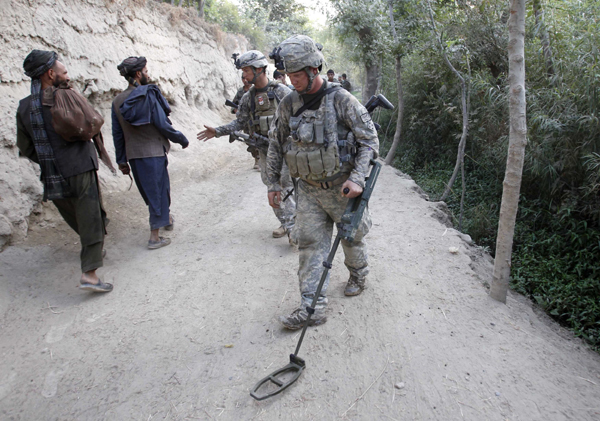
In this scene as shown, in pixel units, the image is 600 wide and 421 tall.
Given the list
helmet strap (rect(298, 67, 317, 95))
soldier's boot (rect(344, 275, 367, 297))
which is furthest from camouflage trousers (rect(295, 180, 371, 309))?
helmet strap (rect(298, 67, 317, 95))

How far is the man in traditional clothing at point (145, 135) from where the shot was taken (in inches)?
158

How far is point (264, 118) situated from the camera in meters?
4.20

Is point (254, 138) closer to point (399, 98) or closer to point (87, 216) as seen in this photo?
point (87, 216)

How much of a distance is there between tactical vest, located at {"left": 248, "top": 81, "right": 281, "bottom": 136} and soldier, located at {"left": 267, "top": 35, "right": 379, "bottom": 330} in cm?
124

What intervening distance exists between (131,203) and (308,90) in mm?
3702

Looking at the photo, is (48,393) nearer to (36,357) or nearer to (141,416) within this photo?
(36,357)

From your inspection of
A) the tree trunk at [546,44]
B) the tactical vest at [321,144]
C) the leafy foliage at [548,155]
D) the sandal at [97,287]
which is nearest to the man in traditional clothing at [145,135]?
the sandal at [97,287]

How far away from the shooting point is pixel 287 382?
92.0 inches

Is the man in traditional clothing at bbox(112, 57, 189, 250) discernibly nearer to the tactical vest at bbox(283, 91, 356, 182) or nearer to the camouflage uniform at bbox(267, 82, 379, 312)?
the camouflage uniform at bbox(267, 82, 379, 312)

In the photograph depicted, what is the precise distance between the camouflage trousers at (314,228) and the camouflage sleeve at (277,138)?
263 millimetres

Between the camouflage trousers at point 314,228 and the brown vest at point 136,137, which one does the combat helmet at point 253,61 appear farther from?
the camouflage trousers at point 314,228

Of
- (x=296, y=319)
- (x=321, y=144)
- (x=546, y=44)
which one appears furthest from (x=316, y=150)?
(x=546, y=44)

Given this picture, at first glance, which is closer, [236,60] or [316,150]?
[316,150]

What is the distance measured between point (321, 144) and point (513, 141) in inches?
63.4
